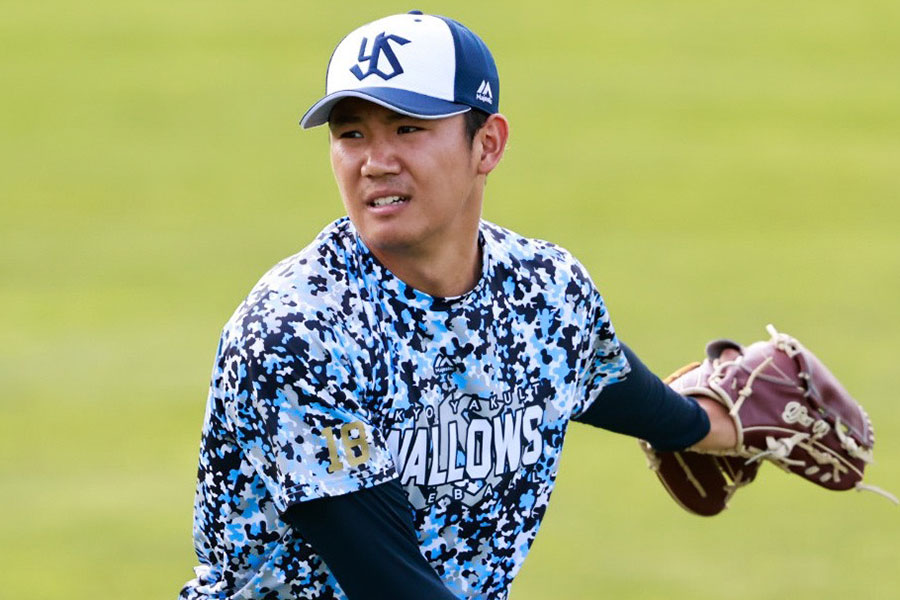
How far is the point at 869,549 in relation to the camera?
6.71 metres

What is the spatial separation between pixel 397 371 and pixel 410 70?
1.91ft

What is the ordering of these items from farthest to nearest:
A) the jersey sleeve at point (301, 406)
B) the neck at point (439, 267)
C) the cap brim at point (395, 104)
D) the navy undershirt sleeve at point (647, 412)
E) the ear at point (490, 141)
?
the navy undershirt sleeve at point (647, 412)
the ear at point (490, 141)
the neck at point (439, 267)
the cap brim at point (395, 104)
the jersey sleeve at point (301, 406)

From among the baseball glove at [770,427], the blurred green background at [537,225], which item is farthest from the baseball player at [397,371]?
the blurred green background at [537,225]

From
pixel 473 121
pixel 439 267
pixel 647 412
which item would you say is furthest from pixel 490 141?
pixel 647 412

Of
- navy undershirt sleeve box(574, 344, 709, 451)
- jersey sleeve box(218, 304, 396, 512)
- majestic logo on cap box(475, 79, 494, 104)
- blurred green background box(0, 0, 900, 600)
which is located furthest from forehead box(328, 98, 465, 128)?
blurred green background box(0, 0, 900, 600)

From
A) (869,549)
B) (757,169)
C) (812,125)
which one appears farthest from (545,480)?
(812,125)

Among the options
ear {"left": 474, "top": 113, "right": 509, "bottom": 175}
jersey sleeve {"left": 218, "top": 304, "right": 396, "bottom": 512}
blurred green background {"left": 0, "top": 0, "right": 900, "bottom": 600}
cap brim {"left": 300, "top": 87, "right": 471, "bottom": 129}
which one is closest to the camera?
jersey sleeve {"left": 218, "top": 304, "right": 396, "bottom": 512}

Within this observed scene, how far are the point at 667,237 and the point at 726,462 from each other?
6.03 metres

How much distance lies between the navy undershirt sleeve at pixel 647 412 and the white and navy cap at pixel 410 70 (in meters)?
0.88

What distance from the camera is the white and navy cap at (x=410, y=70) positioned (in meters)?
3.27

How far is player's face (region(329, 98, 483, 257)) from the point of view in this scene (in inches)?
130

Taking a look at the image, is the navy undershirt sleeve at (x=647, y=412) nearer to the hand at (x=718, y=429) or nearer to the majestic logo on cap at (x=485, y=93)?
the hand at (x=718, y=429)

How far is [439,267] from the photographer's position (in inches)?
135

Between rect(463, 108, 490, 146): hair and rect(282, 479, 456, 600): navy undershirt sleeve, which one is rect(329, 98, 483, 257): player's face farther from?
rect(282, 479, 456, 600): navy undershirt sleeve
